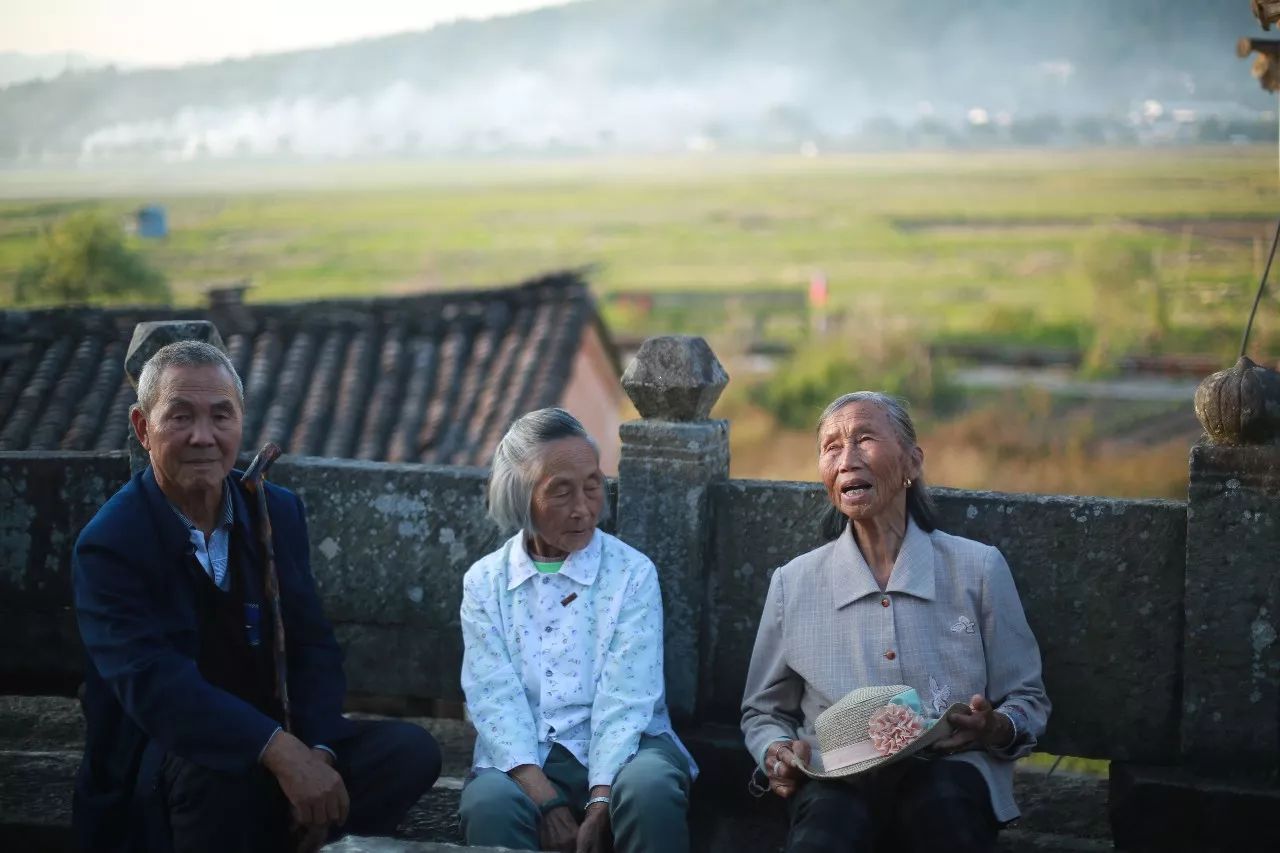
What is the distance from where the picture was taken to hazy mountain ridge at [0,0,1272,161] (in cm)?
4519

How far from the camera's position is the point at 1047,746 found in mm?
3936

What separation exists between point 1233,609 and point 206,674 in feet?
9.48

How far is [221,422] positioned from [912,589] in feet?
6.22

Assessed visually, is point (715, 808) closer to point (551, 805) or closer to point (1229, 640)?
point (551, 805)

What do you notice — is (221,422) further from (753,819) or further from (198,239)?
(198,239)

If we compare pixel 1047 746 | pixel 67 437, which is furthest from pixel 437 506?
pixel 67 437

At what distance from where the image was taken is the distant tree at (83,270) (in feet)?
68.5

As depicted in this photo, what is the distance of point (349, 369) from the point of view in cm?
1145

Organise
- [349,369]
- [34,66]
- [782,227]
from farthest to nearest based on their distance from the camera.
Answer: [782,227]
[34,66]
[349,369]

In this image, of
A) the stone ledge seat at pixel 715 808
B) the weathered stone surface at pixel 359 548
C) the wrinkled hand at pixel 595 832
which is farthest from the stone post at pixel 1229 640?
the weathered stone surface at pixel 359 548

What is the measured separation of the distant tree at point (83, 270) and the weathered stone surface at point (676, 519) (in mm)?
18929

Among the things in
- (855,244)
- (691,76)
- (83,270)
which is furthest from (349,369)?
(691,76)

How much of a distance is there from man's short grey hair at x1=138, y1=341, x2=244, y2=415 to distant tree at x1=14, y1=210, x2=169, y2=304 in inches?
745

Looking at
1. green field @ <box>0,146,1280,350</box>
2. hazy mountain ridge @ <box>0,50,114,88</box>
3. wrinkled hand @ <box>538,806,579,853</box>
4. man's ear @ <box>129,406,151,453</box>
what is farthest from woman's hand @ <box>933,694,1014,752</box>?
green field @ <box>0,146,1280,350</box>
